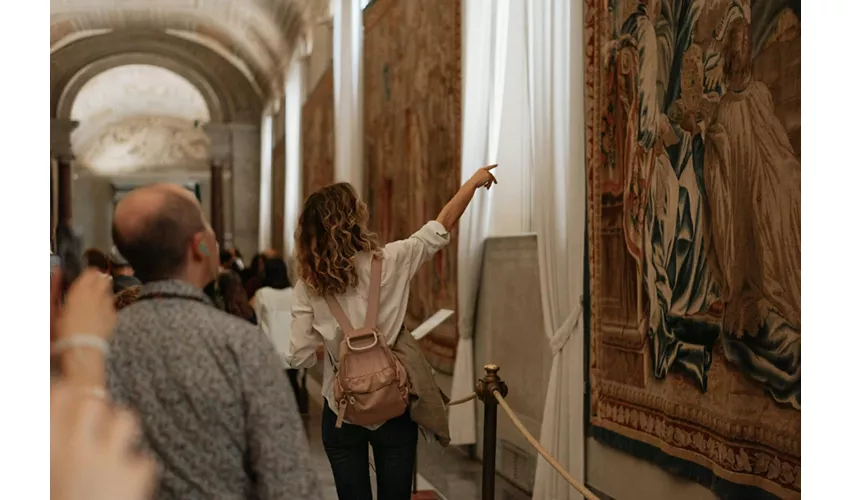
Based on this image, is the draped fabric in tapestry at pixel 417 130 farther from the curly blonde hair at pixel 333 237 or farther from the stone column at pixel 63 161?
the stone column at pixel 63 161

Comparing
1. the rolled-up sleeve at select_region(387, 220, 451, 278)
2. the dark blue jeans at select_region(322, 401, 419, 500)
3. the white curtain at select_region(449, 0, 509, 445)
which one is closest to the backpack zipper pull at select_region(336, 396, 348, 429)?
the dark blue jeans at select_region(322, 401, 419, 500)

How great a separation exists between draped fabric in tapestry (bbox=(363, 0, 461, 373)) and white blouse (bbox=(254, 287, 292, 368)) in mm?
1523

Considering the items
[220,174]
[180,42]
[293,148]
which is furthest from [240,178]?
[293,148]

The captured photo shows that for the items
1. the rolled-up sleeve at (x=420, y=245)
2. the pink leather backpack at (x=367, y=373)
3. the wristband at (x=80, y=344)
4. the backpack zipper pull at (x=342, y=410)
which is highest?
the rolled-up sleeve at (x=420, y=245)

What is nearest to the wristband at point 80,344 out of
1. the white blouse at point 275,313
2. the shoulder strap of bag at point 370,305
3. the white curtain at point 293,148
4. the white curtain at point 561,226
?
the shoulder strap of bag at point 370,305

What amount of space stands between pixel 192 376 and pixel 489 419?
321 centimetres

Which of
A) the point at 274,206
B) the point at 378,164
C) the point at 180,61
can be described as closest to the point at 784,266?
the point at 378,164

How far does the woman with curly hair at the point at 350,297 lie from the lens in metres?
4.26

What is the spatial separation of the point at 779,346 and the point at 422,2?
7068 mm

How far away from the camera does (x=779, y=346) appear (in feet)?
14.7

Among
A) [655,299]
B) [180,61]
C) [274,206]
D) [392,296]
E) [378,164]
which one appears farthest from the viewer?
[180,61]

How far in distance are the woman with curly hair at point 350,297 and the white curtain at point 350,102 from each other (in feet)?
30.5
